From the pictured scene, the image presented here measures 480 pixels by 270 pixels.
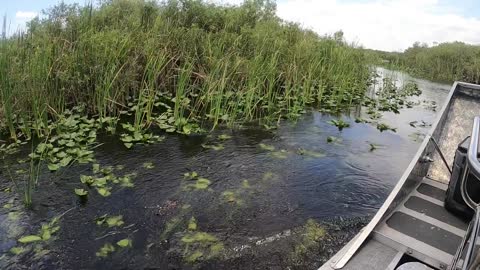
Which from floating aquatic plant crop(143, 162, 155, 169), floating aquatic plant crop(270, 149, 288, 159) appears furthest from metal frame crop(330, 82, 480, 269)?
floating aquatic plant crop(143, 162, 155, 169)

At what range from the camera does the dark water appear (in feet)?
9.73

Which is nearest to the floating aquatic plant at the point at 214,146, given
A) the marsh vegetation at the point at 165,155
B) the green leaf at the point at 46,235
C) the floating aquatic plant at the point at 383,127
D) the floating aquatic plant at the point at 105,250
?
the marsh vegetation at the point at 165,155

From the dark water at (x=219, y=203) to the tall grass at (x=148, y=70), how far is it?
1004 mm

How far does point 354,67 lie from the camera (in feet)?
36.4

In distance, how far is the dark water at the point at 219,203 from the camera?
2.97 m

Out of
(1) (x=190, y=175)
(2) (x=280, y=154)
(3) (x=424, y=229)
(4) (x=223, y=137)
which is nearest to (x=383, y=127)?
(2) (x=280, y=154)

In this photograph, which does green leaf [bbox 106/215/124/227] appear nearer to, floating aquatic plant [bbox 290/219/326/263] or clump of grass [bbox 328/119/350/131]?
floating aquatic plant [bbox 290/219/326/263]

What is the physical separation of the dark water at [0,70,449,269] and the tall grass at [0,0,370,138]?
1.00 meters

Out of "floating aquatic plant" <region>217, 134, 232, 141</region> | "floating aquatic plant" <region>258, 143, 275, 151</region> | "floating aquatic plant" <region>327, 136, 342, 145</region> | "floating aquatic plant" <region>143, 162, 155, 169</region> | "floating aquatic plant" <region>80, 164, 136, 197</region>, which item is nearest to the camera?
"floating aquatic plant" <region>80, 164, 136, 197</region>

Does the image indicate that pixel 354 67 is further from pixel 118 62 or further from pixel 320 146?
pixel 118 62

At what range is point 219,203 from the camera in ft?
12.4

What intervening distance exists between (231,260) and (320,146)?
332 cm

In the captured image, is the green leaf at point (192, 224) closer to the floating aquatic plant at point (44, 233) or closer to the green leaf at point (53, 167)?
the floating aquatic plant at point (44, 233)

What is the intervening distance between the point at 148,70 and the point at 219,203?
3217 mm
